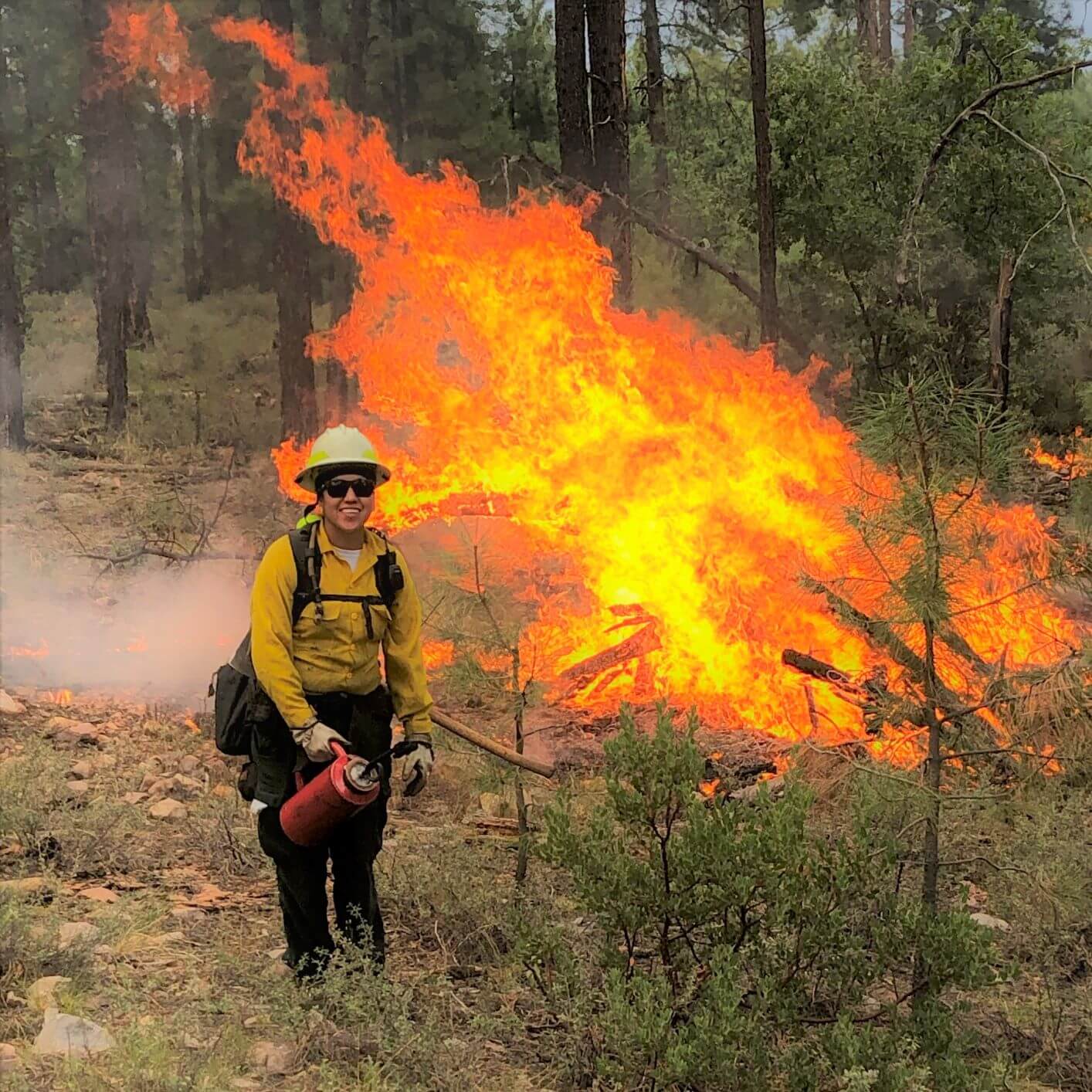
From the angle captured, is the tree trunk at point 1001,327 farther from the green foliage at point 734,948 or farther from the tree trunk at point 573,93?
the green foliage at point 734,948

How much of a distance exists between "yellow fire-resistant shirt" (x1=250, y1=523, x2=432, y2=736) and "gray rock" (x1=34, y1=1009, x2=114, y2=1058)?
3.80 feet

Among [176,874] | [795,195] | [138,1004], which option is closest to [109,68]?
[795,195]

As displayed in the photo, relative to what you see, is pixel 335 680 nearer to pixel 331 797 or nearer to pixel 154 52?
pixel 331 797

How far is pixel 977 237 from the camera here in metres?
12.6

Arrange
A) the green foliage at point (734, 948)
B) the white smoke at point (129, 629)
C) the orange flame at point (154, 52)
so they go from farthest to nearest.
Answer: the orange flame at point (154, 52) < the white smoke at point (129, 629) < the green foliage at point (734, 948)

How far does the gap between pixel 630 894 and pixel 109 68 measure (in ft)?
60.7

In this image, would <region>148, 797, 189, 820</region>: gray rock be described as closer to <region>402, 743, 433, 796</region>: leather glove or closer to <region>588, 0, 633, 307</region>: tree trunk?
<region>402, 743, 433, 796</region>: leather glove

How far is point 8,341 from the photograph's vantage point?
17.2 m

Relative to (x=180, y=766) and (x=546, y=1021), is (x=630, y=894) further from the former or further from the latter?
(x=180, y=766)

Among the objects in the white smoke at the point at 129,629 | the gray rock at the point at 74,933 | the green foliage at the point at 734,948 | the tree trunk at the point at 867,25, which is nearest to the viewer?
the green foliage at the point at 734,948

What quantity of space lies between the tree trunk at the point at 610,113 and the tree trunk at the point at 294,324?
5.28 meters

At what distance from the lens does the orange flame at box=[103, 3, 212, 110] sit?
15.0 meters

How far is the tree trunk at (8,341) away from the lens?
640 inches

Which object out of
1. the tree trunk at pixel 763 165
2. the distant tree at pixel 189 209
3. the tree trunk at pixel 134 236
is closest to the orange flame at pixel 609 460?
the tree trunk at pixel 763 165
